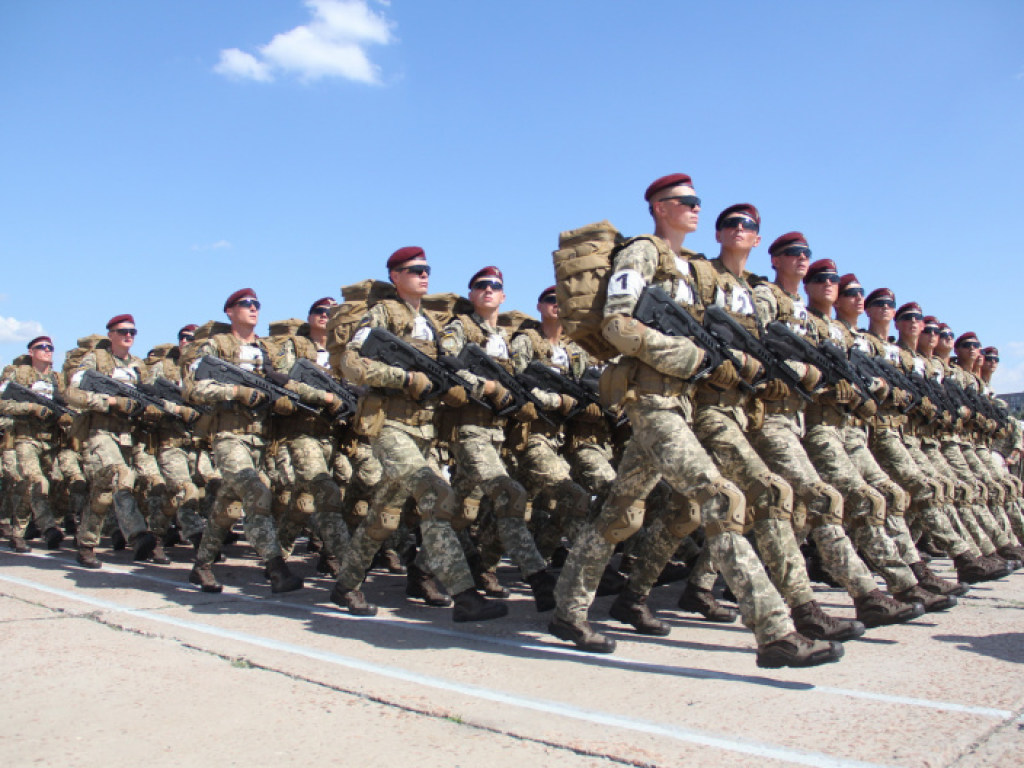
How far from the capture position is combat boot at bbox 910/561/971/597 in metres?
Result: 5.69

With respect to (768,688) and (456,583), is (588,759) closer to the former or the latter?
(768,688)

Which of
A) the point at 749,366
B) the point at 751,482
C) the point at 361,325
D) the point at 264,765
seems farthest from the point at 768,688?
the point at 361,325

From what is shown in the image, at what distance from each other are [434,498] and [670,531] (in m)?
1.47

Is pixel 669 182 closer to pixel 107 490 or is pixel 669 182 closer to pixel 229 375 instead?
pixel 229 375

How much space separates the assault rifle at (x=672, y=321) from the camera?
15.0ft

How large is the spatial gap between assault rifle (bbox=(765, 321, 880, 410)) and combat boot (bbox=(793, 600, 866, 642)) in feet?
6.32

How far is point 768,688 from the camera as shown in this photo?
3699mm

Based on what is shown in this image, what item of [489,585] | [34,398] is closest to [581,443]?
[489,585]

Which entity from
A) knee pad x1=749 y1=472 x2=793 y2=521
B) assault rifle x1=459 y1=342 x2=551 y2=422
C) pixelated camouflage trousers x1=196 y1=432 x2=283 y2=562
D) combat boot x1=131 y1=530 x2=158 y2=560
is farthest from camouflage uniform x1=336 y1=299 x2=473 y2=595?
combat boot x1=131 y1=530 x2=158 y2=560

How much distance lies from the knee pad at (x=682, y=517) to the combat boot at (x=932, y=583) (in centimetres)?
197

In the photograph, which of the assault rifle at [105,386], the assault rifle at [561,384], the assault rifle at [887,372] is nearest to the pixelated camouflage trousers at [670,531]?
the assault rifle at [561,384]

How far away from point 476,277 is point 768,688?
4.43 metres

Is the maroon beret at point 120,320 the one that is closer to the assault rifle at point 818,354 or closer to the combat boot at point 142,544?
the combat boot at point 142,544

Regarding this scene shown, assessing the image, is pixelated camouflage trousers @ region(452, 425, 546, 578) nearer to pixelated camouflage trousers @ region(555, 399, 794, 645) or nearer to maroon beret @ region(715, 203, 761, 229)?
pixelated camouflage trousers @ region(555, 399, 794, 645)
